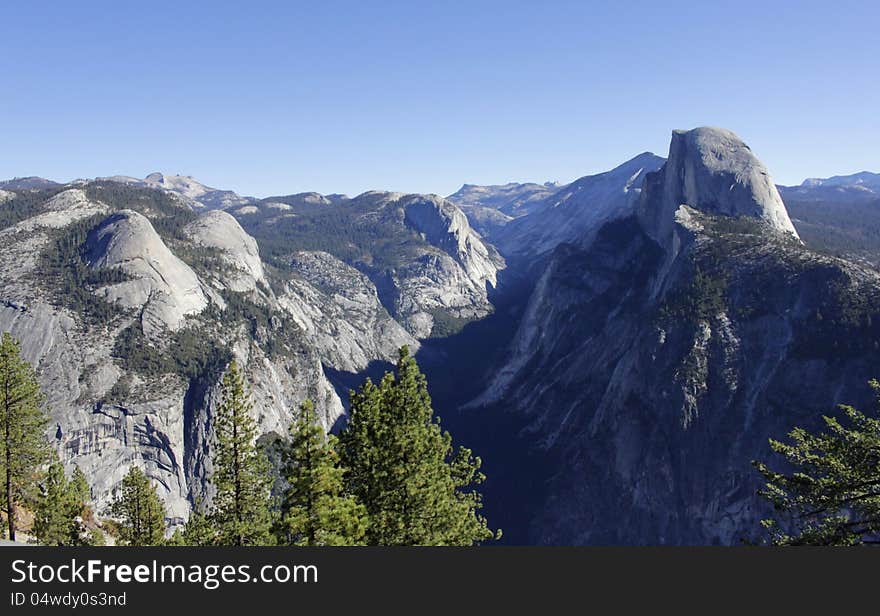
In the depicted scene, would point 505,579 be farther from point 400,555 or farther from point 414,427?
point 414,427

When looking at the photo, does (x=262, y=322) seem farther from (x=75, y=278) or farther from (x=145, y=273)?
(x=75, y=278)

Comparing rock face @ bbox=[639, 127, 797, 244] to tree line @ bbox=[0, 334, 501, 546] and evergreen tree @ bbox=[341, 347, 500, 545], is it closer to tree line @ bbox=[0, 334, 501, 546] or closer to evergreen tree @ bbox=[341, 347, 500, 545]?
evergreen tree @ bbox=[341, 347, 500, 545]

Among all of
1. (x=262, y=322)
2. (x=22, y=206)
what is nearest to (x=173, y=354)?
(x=262, y=322)

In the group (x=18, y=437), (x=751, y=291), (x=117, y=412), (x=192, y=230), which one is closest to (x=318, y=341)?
(x=192, y=230)

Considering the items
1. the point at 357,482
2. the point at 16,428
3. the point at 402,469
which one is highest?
the point at 16,428

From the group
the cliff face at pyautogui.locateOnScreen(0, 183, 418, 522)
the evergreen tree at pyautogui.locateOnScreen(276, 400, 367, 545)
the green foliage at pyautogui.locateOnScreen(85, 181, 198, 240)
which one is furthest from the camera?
the green foliage at pyautogui.locateOnScreen(85, 181, 198, 240)

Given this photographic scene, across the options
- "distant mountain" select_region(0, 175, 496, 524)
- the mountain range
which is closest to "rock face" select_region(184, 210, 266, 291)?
"distant mountain" select_region(0, 175, 496, 524)
